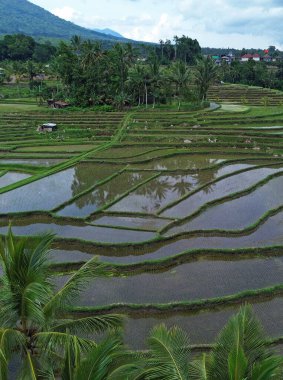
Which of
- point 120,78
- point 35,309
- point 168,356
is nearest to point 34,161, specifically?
point 120,78

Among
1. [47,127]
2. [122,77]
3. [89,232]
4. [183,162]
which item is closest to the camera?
[89,232]

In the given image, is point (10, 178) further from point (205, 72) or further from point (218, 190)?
point (205, 72)

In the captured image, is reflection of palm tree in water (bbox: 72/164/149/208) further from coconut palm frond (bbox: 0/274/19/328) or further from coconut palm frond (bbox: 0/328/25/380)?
coconut palm frond (bbox: 0/328/25/380)

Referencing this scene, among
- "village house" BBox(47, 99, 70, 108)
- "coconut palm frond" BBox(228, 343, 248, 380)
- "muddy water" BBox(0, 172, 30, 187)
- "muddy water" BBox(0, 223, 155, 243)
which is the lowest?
"muddy water" BBox(0, 172, 30, 187)

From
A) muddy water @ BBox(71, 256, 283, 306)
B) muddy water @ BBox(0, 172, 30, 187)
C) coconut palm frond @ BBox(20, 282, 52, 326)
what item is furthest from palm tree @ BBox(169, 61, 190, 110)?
coconut palm frond @ BBox(20, 282, 52, 326)

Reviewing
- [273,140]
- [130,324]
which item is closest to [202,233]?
[130,324]

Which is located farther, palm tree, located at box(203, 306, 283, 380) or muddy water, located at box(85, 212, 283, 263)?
muddy water, located at box(85, 212, 283, 263)

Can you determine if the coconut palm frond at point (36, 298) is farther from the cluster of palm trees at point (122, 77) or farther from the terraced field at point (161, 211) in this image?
the cluster of palm trees at point (122, 77)

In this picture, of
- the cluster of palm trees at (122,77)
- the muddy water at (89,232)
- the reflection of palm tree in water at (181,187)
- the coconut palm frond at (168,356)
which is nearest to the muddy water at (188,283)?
the muddy water at (89,232)

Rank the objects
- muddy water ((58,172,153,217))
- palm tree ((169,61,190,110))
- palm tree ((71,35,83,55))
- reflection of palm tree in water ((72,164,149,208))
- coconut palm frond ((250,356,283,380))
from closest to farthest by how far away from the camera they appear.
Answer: coconut palm frond ((250,356,283,380)) < muddy water ((58,172,153,217)) < reflection of palm tree in water ((72,164,149,208)) < palm tree ((169,61,190,110)) < palm tree ((71,35,83,55))
